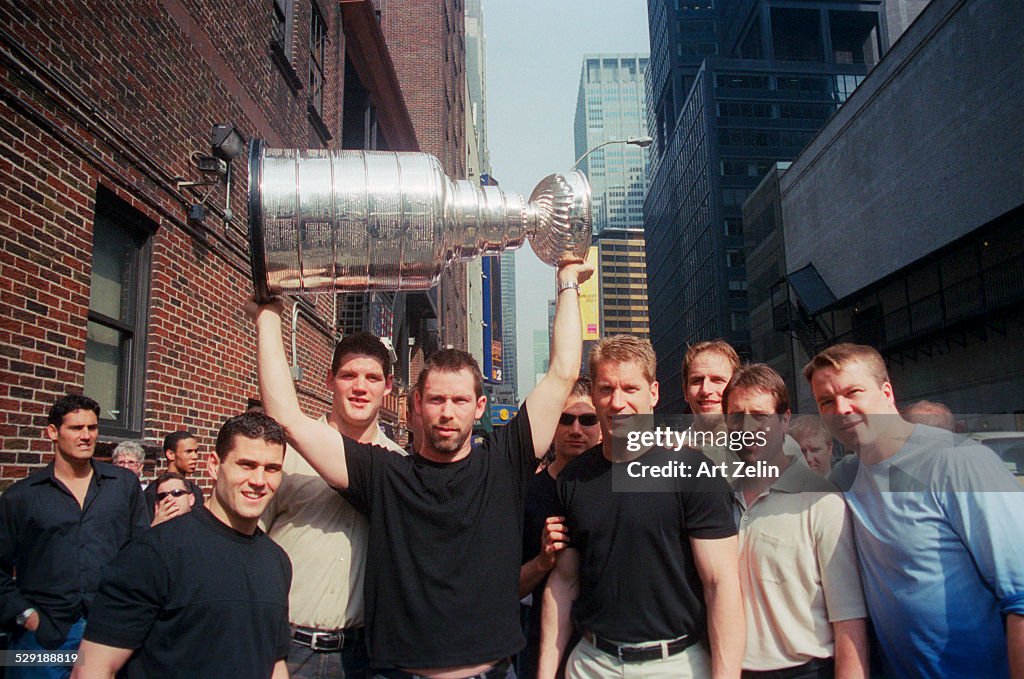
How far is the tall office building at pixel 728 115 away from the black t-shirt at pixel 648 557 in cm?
5682

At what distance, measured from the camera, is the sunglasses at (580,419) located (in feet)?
11.5

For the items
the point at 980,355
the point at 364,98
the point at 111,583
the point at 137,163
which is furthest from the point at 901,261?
the point at 111,583

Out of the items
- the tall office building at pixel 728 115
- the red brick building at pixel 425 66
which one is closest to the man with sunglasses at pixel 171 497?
the red brick building at pixel 425 66

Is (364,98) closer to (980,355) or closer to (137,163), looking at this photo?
(137,163)

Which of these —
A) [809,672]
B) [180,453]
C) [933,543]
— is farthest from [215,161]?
[933,543]

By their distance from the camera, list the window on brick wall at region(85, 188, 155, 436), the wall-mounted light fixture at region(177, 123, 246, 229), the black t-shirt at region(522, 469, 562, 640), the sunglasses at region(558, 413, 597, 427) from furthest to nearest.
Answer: the wall-mounted light fixture at region(177, 123, 246, 229) → the window on brick wall at region(85, 188, 155, 436) → the sunglasses at region(558, 413, 597, 427) → the black t-shirt at region(522, 469, 562, 640)

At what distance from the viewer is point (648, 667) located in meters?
2.30

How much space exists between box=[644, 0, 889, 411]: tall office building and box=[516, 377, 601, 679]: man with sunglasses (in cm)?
5582

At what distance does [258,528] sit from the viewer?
2553mm

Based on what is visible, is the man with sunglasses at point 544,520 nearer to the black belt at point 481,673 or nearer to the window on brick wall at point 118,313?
the black belt at point 481,673

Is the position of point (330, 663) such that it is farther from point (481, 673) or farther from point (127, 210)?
point (127, 210)

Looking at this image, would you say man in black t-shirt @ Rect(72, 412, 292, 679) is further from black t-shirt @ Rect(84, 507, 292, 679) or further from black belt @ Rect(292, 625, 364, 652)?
black belt @ Rect(292, 625, 364, 652)

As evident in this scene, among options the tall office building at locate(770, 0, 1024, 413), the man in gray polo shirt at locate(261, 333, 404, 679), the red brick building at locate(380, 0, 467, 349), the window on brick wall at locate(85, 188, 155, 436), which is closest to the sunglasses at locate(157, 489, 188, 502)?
the window on brick wall at locate(85, 188, 155, 436)

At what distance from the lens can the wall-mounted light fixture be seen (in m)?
6.09
